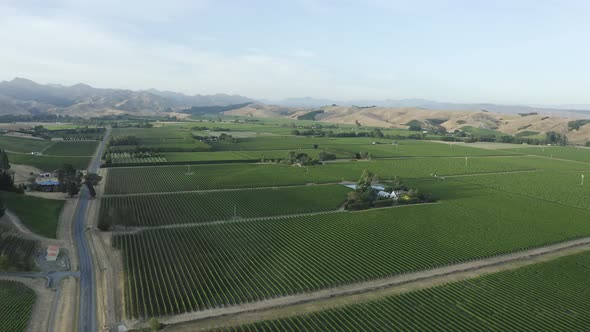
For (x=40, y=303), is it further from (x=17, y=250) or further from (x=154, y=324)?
(x=17, y=250)

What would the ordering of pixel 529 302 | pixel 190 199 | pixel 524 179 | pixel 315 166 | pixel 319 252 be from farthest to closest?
pixel 315 166
pixel 524 179
pixel 190 199
pixel 319 252
pixel 529 302

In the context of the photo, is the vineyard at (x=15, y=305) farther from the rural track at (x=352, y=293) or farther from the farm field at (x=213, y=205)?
the farm field at (x=213, y=205)

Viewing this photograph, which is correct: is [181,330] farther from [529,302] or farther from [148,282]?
[529,302]

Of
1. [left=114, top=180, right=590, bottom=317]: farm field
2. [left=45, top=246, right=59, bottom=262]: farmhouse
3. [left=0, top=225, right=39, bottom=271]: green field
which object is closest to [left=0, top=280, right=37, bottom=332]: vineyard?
[left=0, top=225, right=39, bottom=271]: green field

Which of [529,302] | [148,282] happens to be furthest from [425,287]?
[148,282]

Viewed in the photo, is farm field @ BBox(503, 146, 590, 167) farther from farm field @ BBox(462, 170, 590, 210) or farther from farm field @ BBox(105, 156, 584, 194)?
farm field @ BBox(462, 170, 590, 210)
